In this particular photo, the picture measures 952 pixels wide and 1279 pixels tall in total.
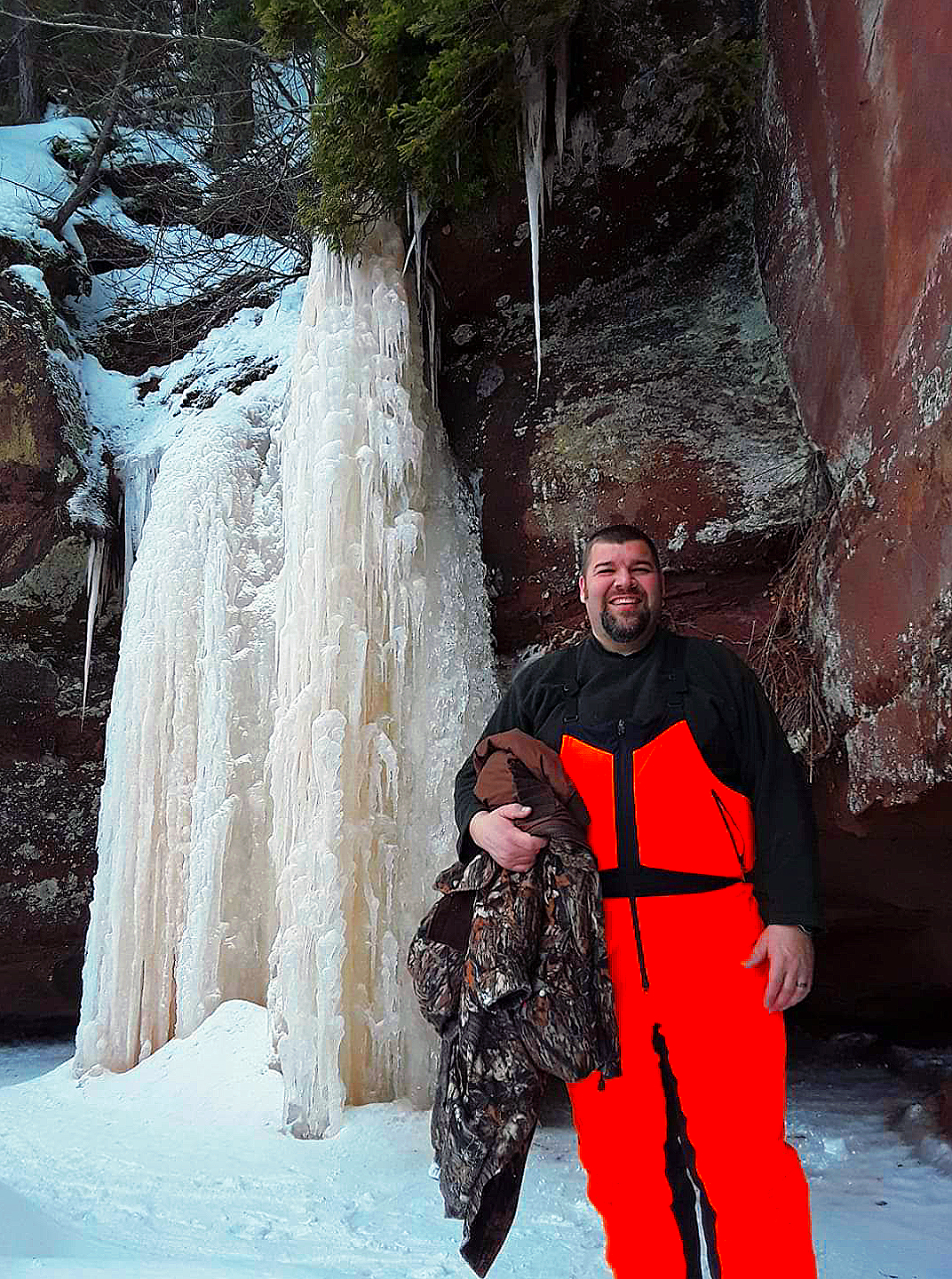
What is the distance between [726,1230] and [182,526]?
177 inches

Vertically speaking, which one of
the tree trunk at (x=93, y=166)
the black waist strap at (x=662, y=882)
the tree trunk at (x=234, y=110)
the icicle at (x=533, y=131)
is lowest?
the black waist strap at (x=662, y=882)

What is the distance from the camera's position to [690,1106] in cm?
189

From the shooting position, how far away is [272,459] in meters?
5.64

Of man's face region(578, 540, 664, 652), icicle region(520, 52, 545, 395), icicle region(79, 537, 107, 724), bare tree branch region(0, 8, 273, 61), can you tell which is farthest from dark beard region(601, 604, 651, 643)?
bare tree branch region(0, 8, 273, 61)

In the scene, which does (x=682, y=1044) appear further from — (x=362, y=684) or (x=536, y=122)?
(x=536, y=122)

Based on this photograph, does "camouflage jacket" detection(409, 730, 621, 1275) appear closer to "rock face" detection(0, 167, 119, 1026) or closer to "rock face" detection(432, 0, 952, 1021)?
"rock face" detection(432, 0, 952, 1021)

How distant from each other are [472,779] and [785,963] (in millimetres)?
772

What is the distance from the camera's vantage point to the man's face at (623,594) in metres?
2.18

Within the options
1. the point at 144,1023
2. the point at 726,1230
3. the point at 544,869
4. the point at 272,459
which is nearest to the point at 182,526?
the point at 272,459

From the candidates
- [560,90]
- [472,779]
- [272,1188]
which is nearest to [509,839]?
[472,779]

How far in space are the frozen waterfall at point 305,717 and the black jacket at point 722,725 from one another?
1.88 m

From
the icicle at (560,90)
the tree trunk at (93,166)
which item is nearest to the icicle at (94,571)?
the tree trunk at (93,166)

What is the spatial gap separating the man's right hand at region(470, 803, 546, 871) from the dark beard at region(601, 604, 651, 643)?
1.46 feet

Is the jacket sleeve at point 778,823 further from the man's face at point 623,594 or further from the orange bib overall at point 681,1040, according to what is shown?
the man's face at point 623,594
